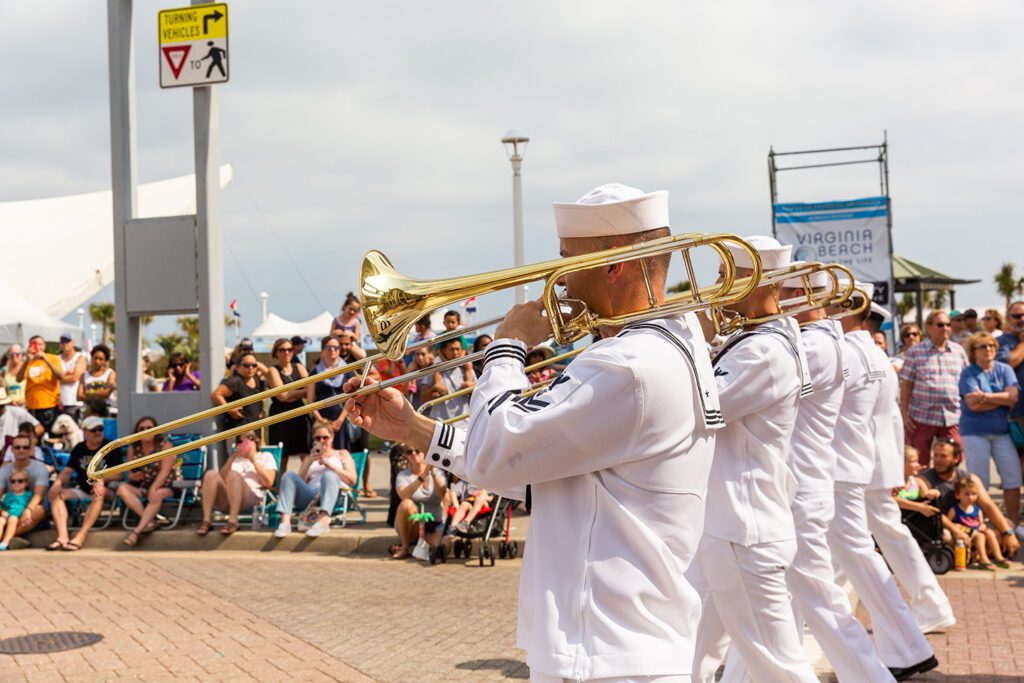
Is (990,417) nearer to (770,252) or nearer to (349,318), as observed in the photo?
(770,252)

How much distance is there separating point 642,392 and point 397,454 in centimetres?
825

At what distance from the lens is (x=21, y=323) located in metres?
23.0

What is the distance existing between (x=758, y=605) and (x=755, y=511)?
0.36 m

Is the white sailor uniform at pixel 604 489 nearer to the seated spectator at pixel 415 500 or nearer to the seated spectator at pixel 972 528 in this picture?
the seated spectator at pixel 972 528

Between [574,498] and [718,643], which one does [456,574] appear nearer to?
[718,643]

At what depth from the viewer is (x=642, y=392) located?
119 inches

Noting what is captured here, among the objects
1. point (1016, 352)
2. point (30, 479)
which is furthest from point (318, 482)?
point (1016, 352)

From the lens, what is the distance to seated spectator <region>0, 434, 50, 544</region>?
1201cm

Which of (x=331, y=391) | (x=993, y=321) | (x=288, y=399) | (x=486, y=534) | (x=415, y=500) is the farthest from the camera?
(x=993, y=321)

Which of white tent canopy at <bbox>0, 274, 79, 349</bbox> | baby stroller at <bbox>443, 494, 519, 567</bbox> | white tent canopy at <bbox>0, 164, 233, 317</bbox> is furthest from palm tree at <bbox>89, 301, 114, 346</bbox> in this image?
baby stroller at <bbox>443, 494, 519, 567</bbox>

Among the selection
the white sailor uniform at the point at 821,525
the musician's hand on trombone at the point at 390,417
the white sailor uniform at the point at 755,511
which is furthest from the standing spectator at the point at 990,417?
the musician's hand on trombone at the point at 390,417

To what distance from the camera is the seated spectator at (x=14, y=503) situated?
11891 mm

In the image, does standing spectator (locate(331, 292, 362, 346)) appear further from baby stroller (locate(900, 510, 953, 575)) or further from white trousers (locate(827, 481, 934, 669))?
white trousers (locate(827, 481, 934, 669))

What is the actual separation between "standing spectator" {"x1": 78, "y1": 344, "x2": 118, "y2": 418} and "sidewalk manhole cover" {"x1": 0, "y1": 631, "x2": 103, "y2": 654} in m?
7.16
